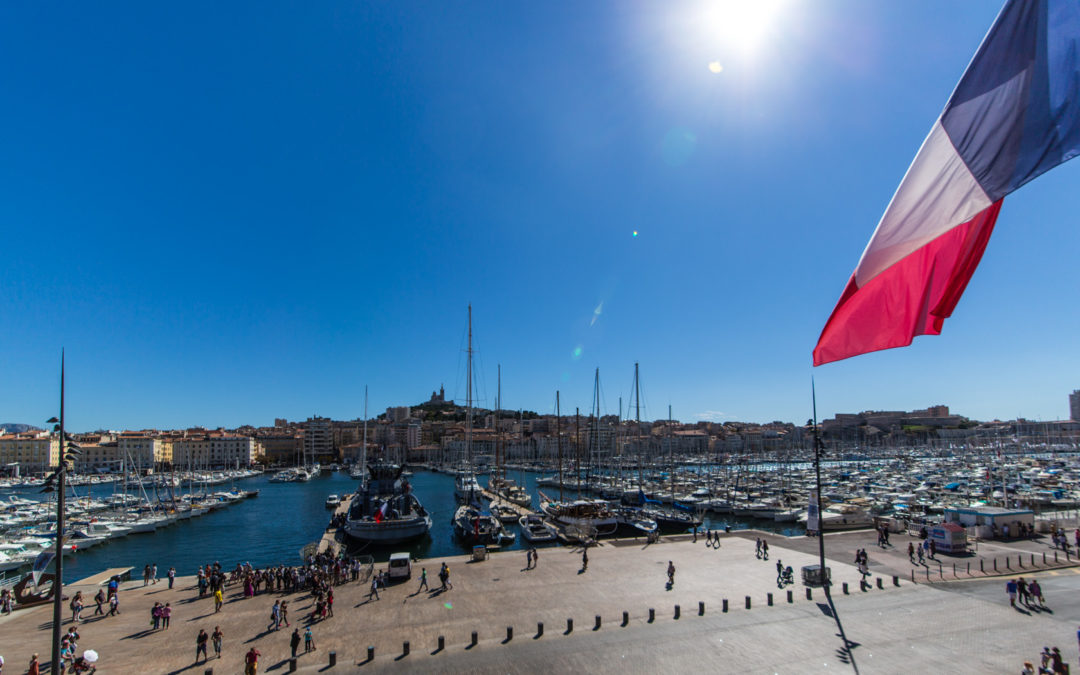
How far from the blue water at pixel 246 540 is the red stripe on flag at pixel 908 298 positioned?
32878 mm

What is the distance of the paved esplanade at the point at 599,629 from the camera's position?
1298cm

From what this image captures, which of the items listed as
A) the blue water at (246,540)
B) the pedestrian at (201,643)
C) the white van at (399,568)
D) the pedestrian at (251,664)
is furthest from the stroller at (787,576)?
the blue water at (246,540)

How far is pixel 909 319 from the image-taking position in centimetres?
522

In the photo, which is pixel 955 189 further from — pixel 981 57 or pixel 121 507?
pixel 121 507

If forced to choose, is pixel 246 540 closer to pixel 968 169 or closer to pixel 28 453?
pixel 968 169

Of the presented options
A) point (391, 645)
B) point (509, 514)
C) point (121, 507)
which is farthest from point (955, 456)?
point (121, 507)

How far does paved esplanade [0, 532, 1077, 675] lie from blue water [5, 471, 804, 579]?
1552cm

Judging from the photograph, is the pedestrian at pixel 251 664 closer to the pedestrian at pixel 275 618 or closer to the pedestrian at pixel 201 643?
the pedestrian at pixel 201 643

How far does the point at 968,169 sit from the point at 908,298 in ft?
4.75

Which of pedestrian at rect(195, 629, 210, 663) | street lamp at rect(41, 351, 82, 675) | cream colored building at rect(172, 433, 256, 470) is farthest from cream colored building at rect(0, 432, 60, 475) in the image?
street lamp at rect(41, 351, 82, 675)

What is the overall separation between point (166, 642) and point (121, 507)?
56.9m

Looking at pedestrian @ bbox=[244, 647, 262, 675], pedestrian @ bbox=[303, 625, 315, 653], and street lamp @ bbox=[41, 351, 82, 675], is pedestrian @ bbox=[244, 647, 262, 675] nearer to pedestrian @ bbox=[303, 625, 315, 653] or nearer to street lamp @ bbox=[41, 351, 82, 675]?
pedestrian @ bbox=[303, 625, 315, 653]

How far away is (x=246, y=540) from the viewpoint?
43438mm

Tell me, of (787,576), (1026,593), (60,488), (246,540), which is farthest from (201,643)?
(246,540)
